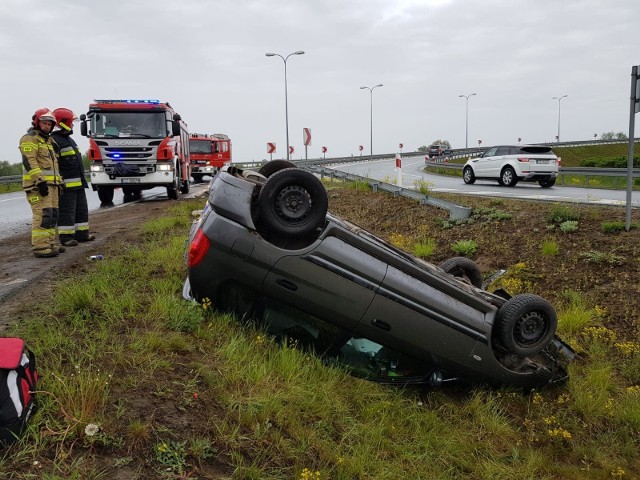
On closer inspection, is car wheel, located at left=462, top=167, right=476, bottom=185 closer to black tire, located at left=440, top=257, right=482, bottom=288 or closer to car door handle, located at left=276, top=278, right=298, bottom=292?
black tire, located at left=440, top=257, right=482, bottom=288

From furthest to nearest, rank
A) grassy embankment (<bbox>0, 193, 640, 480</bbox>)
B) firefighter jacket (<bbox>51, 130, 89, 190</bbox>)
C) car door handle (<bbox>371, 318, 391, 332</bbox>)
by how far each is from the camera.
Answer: firefighter jacket (<bbox>51, 130, 89, 190</bbox>), car door handle (<bbox>371, 318, 391, 332</bbox>), grassy embankment (<bbox>0, 193, 640, 480</bbox>)

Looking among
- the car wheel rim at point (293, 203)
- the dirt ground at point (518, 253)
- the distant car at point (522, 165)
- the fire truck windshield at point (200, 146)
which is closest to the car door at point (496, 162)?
the distant car at point (522, 165)

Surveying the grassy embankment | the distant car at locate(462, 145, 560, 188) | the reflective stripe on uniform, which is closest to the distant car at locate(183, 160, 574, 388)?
the grassy embankment

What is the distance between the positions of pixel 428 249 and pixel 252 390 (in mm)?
4631

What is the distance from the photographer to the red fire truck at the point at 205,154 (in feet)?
96.5

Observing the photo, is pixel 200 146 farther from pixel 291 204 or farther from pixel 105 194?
pixel 291 204

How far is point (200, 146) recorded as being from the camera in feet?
96.8

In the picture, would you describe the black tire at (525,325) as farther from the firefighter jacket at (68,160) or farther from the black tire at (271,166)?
the firefighter jacket at (68,160)

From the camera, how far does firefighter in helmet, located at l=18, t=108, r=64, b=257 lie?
577 cm

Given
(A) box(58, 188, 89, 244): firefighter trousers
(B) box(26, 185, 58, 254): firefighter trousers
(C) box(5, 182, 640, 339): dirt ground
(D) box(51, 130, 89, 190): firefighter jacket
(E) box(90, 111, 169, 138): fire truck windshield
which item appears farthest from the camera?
(E) box(90, 111, 169, 138): fire truck windshield

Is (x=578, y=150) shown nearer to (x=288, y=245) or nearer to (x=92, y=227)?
(x=92, y=227)

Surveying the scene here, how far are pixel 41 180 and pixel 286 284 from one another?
13.9ft

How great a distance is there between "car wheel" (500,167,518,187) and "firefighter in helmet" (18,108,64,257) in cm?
1516

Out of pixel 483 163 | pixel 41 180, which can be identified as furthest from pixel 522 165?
pixel 41 180
